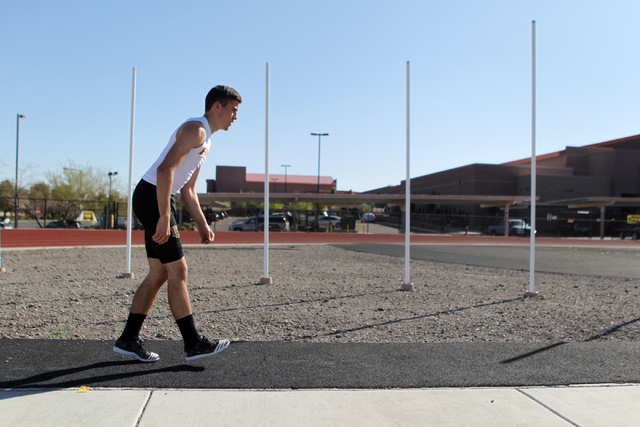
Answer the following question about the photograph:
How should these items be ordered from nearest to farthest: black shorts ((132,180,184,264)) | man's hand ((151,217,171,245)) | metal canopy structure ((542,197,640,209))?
man's hand ((151,217,171,245)) → black shorts ((132,180,184,264)) → metal canopy structure ((542,197,640,209))

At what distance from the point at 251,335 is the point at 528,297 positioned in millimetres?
4426

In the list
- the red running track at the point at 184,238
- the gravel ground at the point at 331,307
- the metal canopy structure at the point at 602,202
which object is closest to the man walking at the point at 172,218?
the gravel ground at the point at 331,307

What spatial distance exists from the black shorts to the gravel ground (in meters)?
1.27

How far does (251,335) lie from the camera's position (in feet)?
14.0

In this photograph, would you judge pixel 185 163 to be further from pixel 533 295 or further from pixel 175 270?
pixel 533 295

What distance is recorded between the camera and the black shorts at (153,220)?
3150 mm

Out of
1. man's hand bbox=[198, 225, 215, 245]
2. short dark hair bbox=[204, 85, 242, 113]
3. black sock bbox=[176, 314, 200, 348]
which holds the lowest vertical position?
black sock bbox=[176, 314, 200, 348]

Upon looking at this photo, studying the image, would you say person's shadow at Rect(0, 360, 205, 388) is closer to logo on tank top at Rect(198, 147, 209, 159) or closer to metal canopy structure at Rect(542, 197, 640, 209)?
logo on tank top at Rect(198, 147, 209, 159)

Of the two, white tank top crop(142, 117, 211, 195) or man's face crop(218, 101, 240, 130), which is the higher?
man's face crop(218, 101, 240, 130)

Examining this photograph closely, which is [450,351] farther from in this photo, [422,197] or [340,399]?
[422,197]

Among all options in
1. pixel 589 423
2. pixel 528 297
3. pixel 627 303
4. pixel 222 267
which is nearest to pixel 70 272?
pixel 222 267

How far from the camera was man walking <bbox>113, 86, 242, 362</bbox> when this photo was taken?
3059 mm

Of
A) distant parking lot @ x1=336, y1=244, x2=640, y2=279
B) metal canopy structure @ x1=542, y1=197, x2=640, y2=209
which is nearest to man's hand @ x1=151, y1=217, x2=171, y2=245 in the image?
distant parking lot @ x1=336, y1=244, x2=640, y2=279

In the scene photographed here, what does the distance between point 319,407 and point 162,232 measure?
1.49 meters
